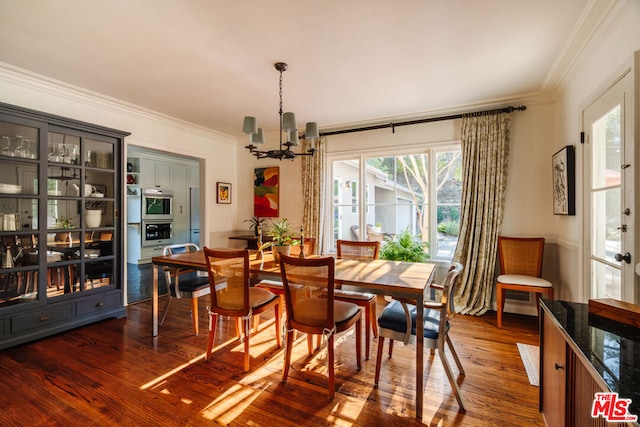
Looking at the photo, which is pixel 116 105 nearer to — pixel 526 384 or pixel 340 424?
pixel 340 424

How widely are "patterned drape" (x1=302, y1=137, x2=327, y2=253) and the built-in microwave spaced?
3989 millimetres

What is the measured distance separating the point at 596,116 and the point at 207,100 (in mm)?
3847

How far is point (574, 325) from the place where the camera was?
1.23m

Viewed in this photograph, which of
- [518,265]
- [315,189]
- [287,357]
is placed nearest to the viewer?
[287,357]

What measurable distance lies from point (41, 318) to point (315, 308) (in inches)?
109

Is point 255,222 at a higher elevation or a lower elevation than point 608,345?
higher

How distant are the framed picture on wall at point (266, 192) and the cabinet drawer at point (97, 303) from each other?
2.45 m

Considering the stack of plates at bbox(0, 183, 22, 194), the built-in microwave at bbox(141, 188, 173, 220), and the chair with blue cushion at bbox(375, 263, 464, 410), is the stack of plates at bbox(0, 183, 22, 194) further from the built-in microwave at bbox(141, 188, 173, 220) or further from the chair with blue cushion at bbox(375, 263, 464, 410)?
the built-in microwave at bbox(141, 188, 173, 220)

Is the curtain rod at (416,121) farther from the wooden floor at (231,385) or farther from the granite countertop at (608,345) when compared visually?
the granite countertop at (608,345)

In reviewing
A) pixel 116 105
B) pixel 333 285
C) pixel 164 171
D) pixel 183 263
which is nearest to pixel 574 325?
pixel 333 285

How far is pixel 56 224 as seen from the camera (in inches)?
118

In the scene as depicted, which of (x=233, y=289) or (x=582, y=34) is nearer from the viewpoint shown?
(x=582, y=34)

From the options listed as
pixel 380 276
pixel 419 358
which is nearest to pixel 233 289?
pixel 380 276

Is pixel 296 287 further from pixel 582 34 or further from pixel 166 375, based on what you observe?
pixel 582 34
